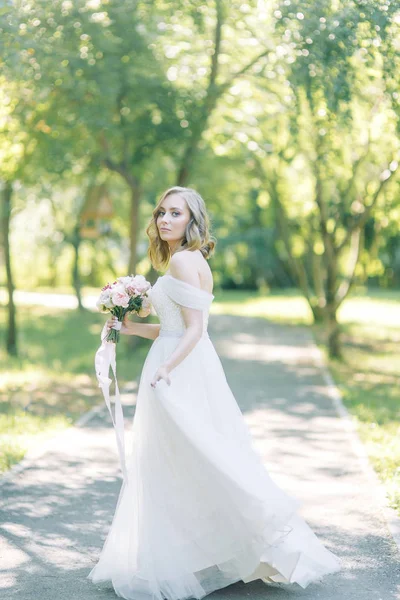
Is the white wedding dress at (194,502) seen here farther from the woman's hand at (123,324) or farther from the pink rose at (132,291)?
the woman's hand at (123,324)

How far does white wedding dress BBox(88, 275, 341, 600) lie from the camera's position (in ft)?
16.3

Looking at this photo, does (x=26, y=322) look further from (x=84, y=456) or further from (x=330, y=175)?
(x=84, y=456)

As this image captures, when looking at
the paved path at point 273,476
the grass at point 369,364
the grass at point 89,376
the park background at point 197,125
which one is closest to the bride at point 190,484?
the paved path at point 273,476

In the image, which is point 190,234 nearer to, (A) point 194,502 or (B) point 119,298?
(B) point 119,298

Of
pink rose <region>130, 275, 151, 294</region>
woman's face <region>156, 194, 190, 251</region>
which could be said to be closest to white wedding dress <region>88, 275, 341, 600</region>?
pink rose <region>130, 275, 151, 294</region>

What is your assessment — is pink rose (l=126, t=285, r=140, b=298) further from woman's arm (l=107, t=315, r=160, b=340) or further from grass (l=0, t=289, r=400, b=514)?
grass (l=0, t=289, r=400, b=514)

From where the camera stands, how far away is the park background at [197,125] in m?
9.17

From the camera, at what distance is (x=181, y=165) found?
1695 centimetres

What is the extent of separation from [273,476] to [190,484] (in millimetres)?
3218

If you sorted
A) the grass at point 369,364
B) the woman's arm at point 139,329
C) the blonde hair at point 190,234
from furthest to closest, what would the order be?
the grass at point 369,364 < the woman's arm at point 139,329 < the blonde hair at point 190,234

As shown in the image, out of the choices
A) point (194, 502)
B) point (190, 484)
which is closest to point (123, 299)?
point (190, 484)

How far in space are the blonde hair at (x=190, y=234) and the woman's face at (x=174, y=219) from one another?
2 centimetres

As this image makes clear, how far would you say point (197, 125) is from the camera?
1585 cm

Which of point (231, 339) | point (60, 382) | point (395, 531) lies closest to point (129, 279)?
point (395, 531)
